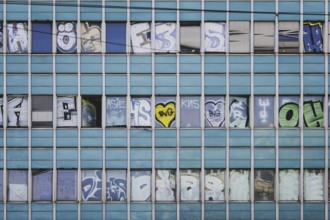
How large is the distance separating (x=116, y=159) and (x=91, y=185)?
1644mm

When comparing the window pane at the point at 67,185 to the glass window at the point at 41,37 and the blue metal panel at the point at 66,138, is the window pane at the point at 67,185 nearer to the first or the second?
the blue metal panel at the point at 66,138

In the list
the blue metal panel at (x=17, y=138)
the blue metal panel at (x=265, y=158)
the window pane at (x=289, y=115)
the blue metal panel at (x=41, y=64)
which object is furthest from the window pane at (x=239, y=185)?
the blue metal panel at (x=41, y=64)

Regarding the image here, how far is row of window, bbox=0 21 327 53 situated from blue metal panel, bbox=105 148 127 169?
14.9 ft

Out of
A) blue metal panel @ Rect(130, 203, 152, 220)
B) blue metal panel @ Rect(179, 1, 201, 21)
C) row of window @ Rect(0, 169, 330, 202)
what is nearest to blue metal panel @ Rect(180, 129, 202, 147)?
row of window @ Rect(0, 169, 330, 202)

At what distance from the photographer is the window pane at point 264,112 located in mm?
19594

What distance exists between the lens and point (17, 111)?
64.1ft

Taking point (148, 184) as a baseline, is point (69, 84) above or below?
above

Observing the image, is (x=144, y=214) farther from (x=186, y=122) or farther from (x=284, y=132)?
(x=284, y=132)

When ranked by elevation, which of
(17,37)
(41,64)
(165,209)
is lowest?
(165,209)

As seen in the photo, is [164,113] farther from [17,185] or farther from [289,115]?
[17,185]

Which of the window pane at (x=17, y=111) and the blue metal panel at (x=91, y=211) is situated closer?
the blue metal panel at (x=91, y=211)

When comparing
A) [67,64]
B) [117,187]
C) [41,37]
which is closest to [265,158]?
[117,187]

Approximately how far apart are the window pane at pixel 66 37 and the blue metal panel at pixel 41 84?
136 cm

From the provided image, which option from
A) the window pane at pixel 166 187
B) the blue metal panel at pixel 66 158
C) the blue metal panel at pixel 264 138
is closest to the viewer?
the blue metal panel at pixel 66 158
